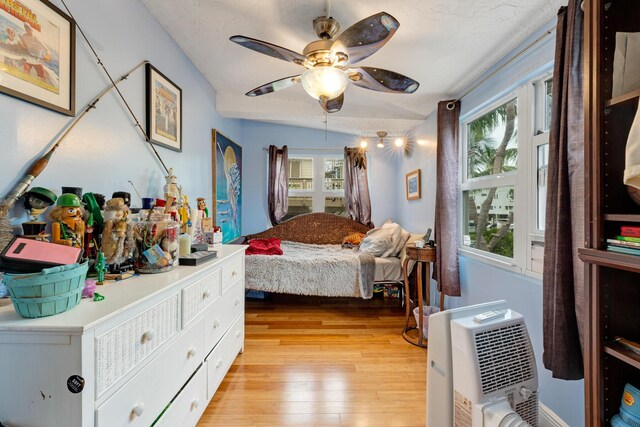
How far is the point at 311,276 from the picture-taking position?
119 inches

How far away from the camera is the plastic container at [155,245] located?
4.15 feet

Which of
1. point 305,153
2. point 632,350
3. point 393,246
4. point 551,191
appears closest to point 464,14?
point 551,191

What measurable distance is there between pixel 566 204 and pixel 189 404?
78.2 inches

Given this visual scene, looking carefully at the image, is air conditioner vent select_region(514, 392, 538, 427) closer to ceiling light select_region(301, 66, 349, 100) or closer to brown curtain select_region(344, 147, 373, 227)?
ceiling light select_region(301, 66, 349, 100)

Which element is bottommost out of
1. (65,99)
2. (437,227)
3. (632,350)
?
(632,350)

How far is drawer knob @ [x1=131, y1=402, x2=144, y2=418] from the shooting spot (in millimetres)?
946

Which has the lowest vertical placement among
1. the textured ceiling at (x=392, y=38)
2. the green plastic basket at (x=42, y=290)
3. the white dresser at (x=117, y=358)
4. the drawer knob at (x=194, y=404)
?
the drawer knob at (x=194, y=404)

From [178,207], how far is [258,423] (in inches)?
52.0

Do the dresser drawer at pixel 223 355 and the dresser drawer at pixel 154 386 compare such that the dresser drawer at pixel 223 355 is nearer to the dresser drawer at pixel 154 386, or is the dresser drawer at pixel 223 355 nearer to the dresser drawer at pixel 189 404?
the dresser drawer at pixel 189 404

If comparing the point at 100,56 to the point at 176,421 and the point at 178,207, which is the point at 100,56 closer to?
the point at 178,207

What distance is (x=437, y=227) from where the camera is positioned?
98.3 inches

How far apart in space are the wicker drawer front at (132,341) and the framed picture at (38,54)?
0.94 metres

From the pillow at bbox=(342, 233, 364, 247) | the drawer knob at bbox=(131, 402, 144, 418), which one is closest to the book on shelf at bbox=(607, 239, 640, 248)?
the drawer knob at bbox=(131, 402, 144, 418)

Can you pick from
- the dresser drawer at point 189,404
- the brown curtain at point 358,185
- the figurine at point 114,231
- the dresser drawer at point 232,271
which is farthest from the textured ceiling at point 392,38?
the dresser drawer at point 189,404
